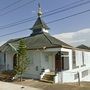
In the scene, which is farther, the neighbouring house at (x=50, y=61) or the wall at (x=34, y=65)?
the wall at (x=34, y=65)

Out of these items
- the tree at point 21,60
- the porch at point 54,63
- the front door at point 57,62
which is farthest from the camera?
the front door at point 57,62

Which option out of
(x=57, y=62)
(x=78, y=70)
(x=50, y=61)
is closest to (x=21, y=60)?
(x=50, y=61)

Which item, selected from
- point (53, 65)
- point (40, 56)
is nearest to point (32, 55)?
point (40, 56)

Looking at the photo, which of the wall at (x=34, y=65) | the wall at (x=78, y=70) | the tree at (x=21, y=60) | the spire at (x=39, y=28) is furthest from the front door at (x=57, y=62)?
the spire at (x=39, y=28)

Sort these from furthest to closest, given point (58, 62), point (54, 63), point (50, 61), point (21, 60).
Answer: point (50, 61), point (54, 63), point (58, 62), point (21, 60)

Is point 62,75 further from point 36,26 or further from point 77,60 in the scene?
point 36,26

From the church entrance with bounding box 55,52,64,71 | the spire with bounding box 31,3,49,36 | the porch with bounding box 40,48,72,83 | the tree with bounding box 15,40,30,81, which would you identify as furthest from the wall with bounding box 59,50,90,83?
the spire with bounding box 31,3,49,36

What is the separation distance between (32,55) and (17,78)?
136 inches

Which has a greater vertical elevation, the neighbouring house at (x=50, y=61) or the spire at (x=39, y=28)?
the spire at (x=39, y=28)

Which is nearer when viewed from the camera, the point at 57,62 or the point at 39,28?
the point at 57,62

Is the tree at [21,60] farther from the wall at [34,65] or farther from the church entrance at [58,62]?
the church entrance at [58,62]

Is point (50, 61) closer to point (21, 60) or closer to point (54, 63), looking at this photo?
point (54, 63)

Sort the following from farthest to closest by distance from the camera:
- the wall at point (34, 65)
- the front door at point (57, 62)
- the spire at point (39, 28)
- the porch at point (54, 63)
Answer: the spire at point (39, 28), the front door at point (57, 62), the wall at point (34, 65), the porch at point (54, 63)

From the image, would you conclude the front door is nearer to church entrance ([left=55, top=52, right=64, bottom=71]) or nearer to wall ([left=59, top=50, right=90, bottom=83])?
church entrance ([left=55, top=52, right=64, bottom=71])
